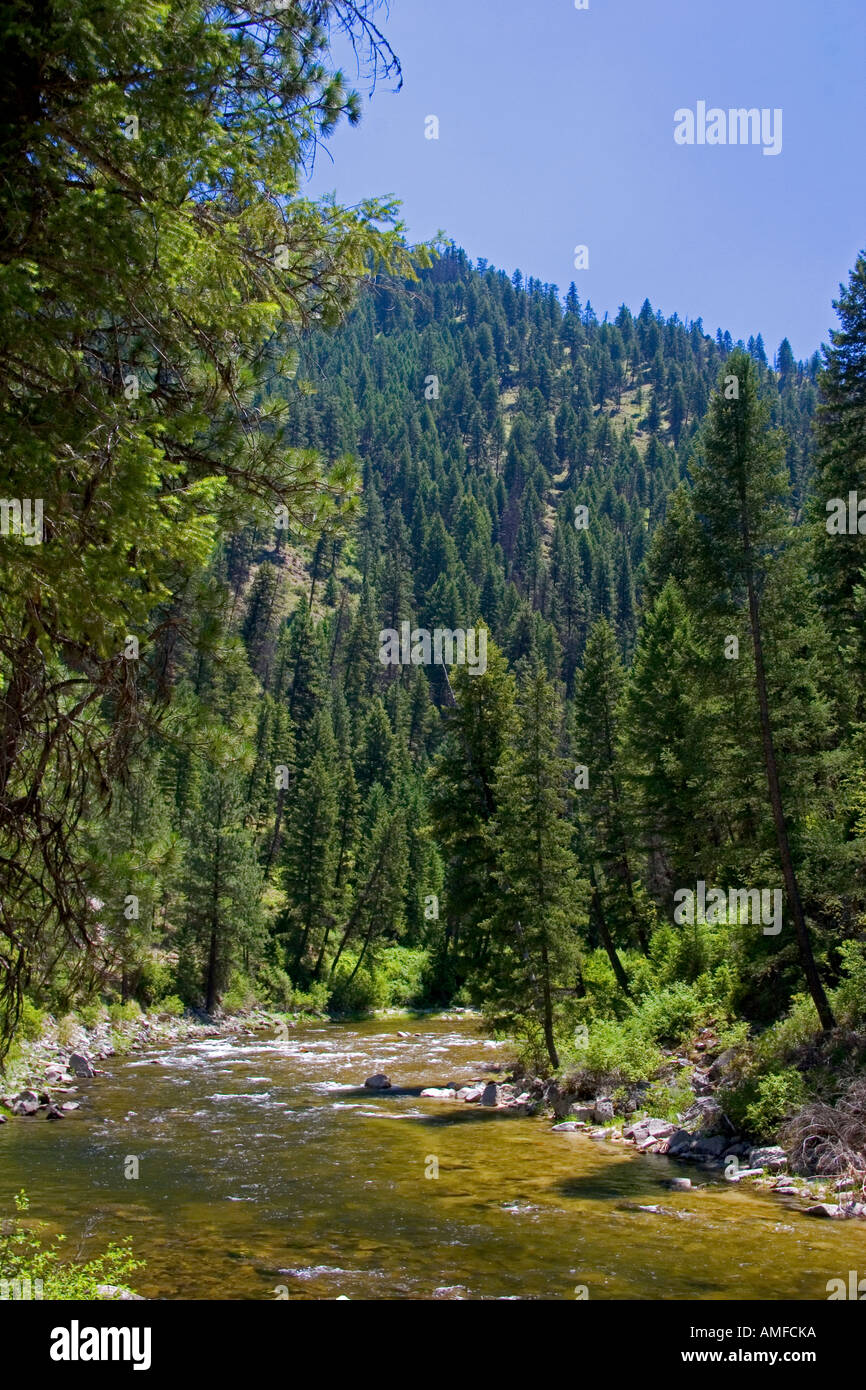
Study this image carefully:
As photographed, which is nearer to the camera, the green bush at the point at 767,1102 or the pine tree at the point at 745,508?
the green bush at the point at 767,1102

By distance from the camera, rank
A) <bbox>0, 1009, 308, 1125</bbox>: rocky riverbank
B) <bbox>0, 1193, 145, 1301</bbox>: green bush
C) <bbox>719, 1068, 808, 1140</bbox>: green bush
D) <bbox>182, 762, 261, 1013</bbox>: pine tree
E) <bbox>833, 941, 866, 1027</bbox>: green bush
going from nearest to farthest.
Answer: <bbox>0, 1193, 145, 1301</bbox>: green bush, <bbox>719, 1068, 808, 1140</bbox>: green bush, <bbox>833, 941, 866, 1027</bbox>: green bush, <bbox>0, 1009, 308, 1125</bbox>: rocky riverbank, <bbox>182, 762, 261, 1013</bbox>: pine tree

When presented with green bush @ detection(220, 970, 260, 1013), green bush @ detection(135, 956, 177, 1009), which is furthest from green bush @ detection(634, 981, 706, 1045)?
green bush @ detection(220, 970, 260, 1013)

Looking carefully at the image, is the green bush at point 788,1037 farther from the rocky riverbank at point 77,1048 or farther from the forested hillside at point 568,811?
the rocky riverbank at point 77,1048

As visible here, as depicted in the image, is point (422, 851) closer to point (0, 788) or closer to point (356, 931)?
point (356, 931)

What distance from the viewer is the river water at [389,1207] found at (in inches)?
407

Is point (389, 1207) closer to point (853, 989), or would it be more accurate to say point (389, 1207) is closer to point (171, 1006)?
point (853, 989)

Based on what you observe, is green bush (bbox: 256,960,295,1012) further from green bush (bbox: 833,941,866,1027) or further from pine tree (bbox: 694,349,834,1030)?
green bush (bbox: 833,941,866,1027)

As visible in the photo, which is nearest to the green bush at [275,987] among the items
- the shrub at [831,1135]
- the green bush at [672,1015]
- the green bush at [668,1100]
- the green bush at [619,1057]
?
the green bush at [672,1015]

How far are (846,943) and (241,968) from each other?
1446 inches

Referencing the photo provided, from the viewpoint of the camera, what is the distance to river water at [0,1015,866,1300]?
1033cm

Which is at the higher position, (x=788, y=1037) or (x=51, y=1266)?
(x=51, y=1266)

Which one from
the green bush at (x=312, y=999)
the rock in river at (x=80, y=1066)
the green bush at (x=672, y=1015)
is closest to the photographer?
the green bush at (x=672, y=1015)

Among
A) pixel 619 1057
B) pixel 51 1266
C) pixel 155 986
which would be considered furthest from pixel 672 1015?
pixel 155 986

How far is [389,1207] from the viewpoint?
13797 mm
